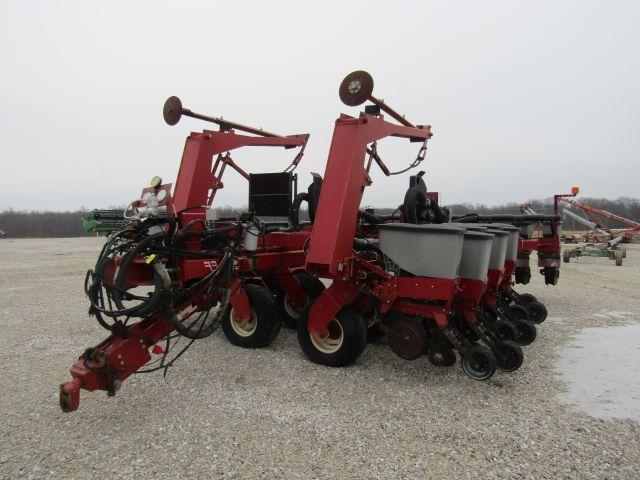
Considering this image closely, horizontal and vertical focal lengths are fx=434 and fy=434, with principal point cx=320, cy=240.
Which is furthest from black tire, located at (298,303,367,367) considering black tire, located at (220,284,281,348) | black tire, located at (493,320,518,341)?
black tire, located at (493,320,518,341)

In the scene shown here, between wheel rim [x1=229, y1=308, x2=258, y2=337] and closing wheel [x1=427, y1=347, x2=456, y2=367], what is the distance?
6.82ft

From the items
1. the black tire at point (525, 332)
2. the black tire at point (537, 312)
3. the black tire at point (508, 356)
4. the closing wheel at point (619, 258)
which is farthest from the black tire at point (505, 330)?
the closing wheel at point (619, 258)

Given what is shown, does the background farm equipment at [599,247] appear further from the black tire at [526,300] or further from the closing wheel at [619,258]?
the black tire at [526,300]

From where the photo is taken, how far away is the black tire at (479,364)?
3775mm

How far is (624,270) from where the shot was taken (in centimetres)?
1298

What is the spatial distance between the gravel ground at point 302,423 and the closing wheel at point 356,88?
2.69 m

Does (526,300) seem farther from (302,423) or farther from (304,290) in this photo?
(302,423)

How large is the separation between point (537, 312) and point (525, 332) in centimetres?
134

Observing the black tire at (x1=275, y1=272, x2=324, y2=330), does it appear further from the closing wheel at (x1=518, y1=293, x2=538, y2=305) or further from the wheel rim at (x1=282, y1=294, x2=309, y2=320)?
the closing wheel at (x1=518, y1=293, x2=538, y2=305)

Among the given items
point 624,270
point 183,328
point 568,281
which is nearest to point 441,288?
point 183,328

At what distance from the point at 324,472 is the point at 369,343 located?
8.36 feet

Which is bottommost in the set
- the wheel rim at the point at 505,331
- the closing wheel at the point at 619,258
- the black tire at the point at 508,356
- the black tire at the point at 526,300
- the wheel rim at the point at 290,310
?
the wheel rim at the point at 290,310

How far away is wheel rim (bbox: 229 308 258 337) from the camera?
5.11 m

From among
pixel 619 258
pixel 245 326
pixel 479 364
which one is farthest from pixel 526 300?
pixel 619 258
